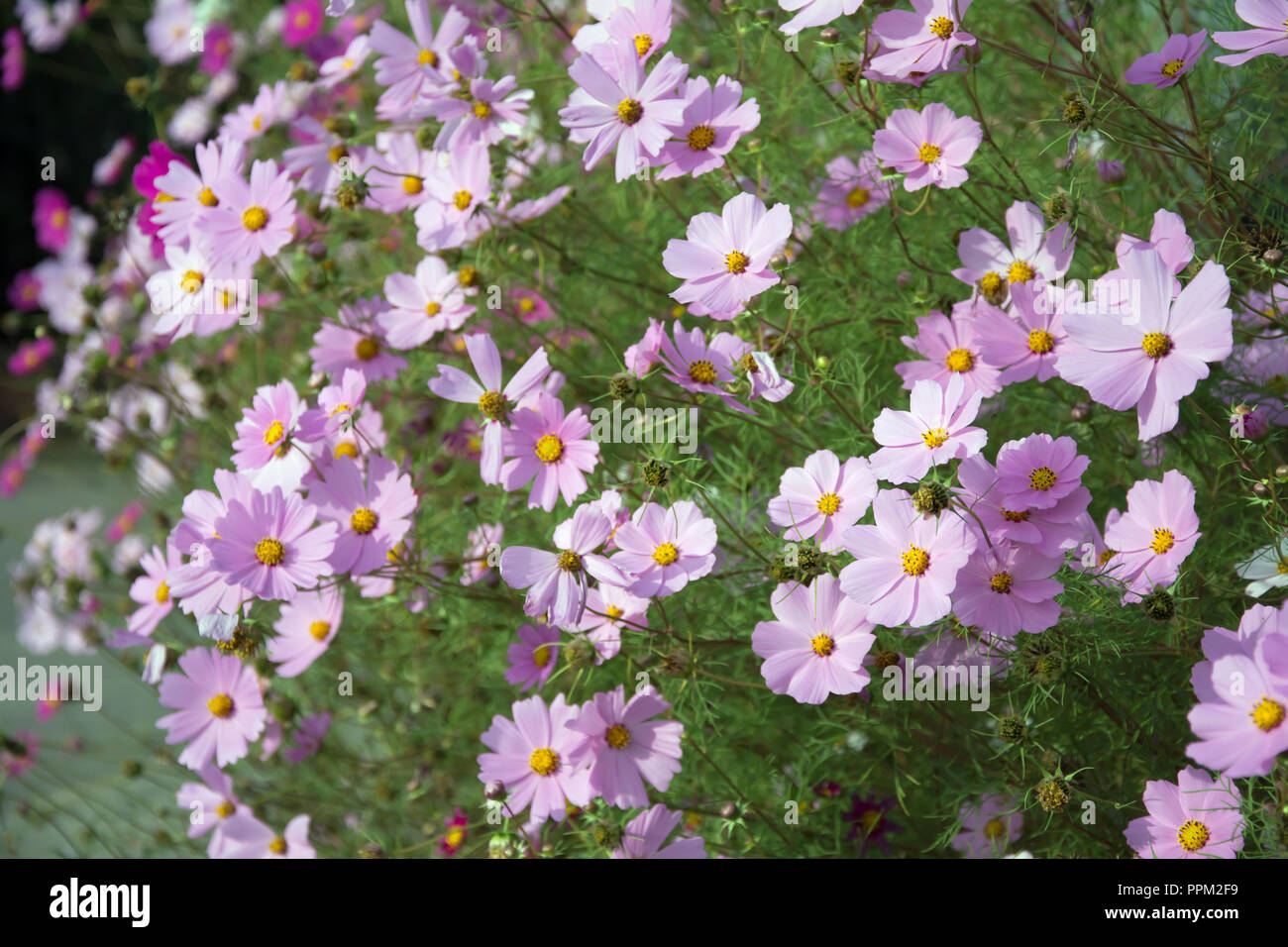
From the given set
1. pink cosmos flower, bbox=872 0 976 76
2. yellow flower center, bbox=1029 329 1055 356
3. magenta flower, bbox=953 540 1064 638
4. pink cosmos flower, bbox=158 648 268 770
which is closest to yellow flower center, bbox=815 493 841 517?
magenta flower, bbox=953 540 1064 638

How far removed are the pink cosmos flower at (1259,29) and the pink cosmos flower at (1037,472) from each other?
293mm

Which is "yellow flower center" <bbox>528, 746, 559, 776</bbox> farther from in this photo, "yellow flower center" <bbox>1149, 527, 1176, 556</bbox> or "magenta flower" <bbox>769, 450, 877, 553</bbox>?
"yellow flower center" <bbox>1149, 527, 1176, 556</bbox>

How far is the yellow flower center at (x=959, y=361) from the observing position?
90 centimetres

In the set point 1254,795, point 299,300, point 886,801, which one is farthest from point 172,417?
point 1254,795

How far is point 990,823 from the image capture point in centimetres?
95

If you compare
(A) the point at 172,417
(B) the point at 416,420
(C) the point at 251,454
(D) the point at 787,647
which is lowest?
(D) the point at 787,647

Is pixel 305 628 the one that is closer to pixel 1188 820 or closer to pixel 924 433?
pixel 924 433

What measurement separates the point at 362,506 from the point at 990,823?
60 cm

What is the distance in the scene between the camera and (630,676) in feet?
3.01

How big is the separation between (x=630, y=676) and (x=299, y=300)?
2.20 feet

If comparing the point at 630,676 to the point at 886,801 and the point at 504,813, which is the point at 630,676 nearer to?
the point at 504,813

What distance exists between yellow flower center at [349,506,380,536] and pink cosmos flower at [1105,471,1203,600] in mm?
577

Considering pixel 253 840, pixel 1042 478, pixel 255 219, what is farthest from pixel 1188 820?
pixel 255 219

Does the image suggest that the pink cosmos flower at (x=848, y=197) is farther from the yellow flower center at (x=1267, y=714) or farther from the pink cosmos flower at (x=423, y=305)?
the yellow flower center at (x=1267, y=714)
